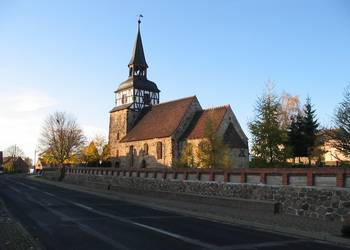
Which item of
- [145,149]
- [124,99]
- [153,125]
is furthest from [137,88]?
[145,149]

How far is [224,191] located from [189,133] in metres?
28.9

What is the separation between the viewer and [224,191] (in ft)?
72.1

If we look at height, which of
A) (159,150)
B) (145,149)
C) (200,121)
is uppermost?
(200,121)

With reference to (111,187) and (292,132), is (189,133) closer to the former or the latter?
(292,132)

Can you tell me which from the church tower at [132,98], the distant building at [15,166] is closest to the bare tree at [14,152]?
the distant building at [15,166]

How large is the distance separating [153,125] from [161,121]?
4.56 ft

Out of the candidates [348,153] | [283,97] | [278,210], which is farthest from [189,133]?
[278,210]

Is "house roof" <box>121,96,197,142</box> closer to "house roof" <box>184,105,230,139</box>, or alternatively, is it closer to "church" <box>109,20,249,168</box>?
"church" <box>109,20,249,168</box>

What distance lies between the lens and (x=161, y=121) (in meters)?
56.7

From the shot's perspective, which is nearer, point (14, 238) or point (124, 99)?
point (14, 238)

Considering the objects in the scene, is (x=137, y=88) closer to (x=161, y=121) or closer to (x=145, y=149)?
(x=161, y=121)

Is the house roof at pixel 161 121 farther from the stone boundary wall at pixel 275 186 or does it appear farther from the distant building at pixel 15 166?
the distant building at pixel 15 166

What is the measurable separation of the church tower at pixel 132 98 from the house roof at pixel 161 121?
2.10m

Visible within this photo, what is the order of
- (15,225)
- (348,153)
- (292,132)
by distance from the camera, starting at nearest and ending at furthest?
(15,225) → (348,153) → (292,132)
